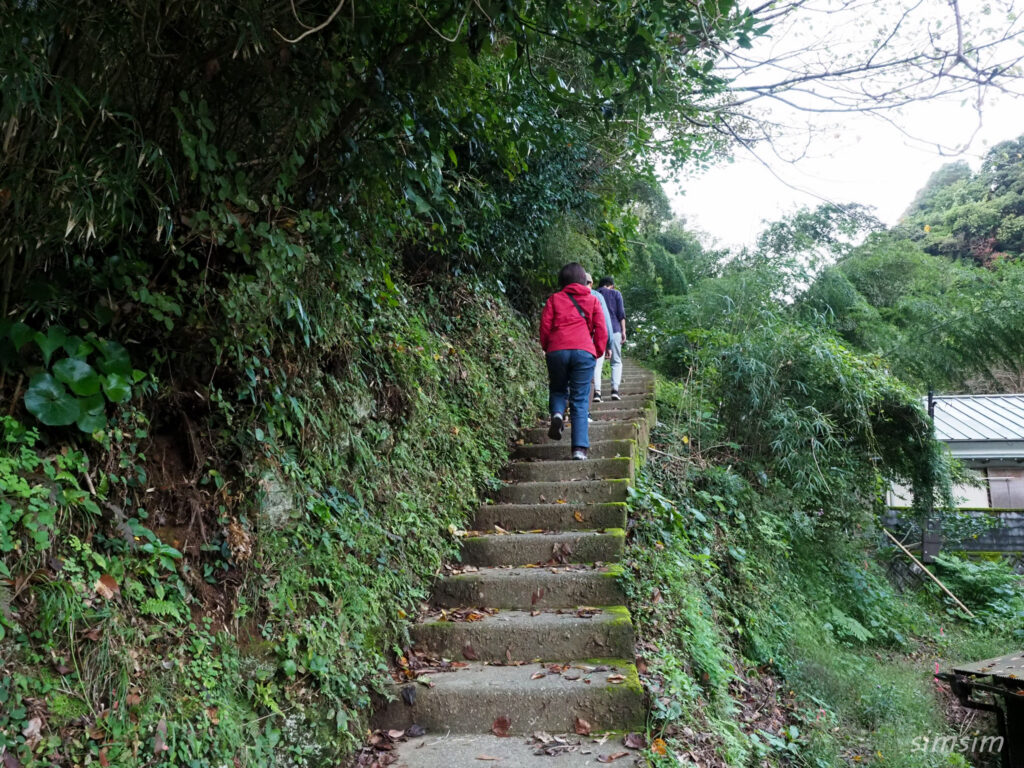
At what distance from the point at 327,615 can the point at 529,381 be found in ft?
15.2

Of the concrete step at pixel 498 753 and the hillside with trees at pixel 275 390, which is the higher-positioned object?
the hillside with trees at pixel 275 390

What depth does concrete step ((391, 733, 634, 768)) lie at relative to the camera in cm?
263

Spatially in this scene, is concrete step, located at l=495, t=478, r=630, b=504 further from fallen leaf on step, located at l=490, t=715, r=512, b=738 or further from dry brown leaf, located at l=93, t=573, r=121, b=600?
dry brown leaf, located at l=93, t=573, r=121, b=600

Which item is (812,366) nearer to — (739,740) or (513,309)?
(513,309)

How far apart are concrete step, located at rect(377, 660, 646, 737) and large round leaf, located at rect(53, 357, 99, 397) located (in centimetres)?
195

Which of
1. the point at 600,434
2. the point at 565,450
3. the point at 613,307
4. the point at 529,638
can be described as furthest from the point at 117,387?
the point at 613,307

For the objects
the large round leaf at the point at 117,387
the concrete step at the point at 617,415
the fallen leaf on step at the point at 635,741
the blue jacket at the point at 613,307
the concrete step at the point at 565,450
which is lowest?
the fallen leaf on step at the point at 635,741

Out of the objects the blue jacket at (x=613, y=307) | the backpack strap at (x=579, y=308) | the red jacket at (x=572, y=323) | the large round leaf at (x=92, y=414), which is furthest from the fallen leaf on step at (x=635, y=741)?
the blue jacket at (x=613, y=307)

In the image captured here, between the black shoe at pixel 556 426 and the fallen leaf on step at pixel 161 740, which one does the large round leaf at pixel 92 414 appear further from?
the black shoe at pixel 556 426

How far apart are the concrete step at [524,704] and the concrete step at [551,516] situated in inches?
57.6

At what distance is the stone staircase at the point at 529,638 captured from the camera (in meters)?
2.88

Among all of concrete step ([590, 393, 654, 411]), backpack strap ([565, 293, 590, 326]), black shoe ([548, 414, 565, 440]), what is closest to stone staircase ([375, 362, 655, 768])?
black shoe ([548, 414, 565, 440])

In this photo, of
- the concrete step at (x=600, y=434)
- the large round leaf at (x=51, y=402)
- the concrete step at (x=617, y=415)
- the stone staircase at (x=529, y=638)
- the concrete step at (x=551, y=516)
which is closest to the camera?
the large round leaf at (x=51, y=402)

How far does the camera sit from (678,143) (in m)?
6.77
